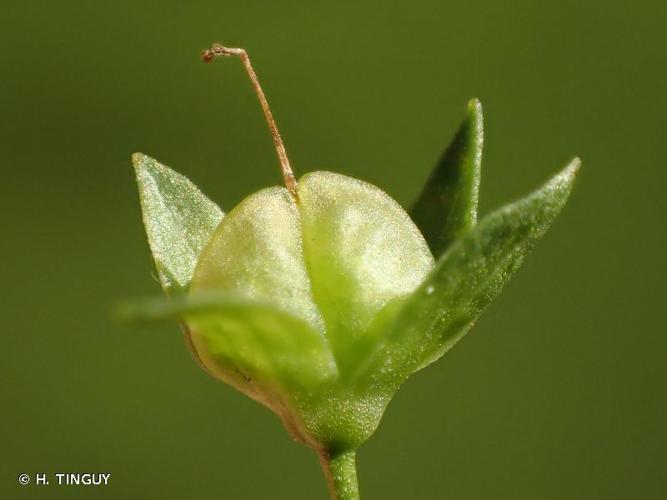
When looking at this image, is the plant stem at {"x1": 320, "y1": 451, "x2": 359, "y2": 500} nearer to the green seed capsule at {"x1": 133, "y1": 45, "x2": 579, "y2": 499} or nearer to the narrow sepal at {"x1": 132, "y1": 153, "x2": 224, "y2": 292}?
the green seed capsule at {"x1": 133, "y1": 45, "x2": 579, "y2": 499}

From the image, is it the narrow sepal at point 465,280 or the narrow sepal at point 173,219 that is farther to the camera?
the narrow sepal at point 173,219

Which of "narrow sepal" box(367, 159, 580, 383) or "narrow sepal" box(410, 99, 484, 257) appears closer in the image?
"narrow sepal" box(367, 159, 580, 383)

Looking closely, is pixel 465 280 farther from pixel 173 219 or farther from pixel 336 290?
pixel 173 219

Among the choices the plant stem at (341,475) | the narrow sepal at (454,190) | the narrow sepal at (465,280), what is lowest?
the plant stem at (341,475)

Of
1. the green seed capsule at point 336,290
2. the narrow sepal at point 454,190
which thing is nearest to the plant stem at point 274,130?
the green seed capsule at point 336,290

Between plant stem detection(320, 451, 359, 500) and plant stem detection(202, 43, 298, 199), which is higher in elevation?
plant stem detection(202, 43, 298, 199)

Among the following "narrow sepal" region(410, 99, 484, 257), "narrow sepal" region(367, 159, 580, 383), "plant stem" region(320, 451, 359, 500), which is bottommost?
"plant stem" region(320, 451, 359, 500)

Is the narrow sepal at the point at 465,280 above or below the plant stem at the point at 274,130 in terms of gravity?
below

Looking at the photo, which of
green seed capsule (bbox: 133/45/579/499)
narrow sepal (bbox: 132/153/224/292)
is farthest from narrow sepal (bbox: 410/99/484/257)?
narrow sepal (bbox: 132/153/224/292)

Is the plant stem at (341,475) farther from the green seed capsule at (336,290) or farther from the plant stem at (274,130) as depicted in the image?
the plant stem at (274,130)

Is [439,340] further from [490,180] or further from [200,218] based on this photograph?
[490,180]
